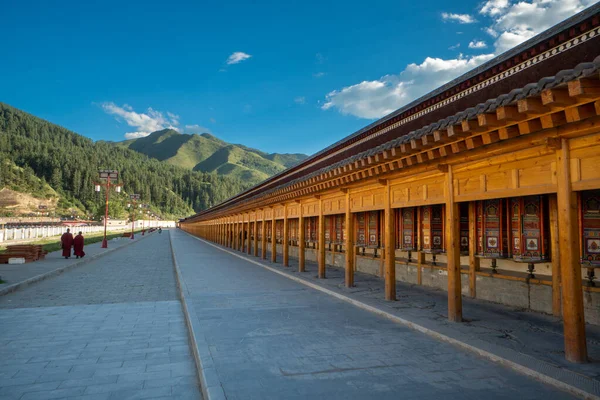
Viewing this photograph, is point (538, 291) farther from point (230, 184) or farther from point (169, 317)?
point (230, 184)

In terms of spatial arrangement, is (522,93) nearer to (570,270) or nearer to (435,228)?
(570,270)

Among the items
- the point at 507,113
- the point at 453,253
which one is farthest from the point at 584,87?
the point at 453,253

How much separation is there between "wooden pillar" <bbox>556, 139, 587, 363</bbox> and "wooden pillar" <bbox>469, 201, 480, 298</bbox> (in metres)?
4.44

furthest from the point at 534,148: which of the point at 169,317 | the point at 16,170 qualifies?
the point at 16,170

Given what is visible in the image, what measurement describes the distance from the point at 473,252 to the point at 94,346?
8005mm

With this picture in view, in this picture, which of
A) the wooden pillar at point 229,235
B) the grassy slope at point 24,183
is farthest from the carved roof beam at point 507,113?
the grassy slope at point 24,183

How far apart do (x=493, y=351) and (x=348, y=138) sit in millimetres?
11850

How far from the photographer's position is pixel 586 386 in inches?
154

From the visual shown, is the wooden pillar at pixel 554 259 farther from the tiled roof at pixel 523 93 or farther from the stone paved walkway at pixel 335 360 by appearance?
the tiled roof at pixel 523 93

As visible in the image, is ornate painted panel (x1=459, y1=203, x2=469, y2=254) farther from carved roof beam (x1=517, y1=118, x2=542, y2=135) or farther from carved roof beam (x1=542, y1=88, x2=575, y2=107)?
carved roof beam (x1=542, y1=88, x2=575, y2=107)

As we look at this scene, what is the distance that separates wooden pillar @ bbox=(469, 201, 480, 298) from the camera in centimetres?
906

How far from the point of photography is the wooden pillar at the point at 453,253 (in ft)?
21.9

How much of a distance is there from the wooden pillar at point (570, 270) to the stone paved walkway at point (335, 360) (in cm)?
82

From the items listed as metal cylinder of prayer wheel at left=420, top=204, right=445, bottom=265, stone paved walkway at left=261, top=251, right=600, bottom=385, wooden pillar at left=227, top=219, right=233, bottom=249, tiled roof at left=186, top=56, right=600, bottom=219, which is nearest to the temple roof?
tiled roof at left=186, top=56, right=600, bottom=219
